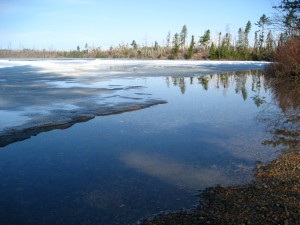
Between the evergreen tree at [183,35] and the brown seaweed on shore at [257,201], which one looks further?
the evergreen tree at [183,35]

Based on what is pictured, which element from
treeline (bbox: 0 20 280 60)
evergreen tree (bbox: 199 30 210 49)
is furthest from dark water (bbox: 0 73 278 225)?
evergreen tree (bbox: 199 30 210 49)

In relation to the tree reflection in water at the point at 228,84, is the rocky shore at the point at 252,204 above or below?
below

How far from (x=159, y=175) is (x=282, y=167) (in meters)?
2.35

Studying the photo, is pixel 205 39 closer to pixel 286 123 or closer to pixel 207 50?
pixel 207 50

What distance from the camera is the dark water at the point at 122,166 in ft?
15.2

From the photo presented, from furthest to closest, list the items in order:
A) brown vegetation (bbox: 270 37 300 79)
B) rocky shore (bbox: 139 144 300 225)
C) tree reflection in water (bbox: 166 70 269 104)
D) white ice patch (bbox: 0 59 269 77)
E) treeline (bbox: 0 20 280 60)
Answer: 1. treeline (bbox: 0 20 280 60)
2. white ice patch (bbox: 0 59 269 77)
3. brown vegetation (bbox: 270 37 300 79)
4. tree reflection in water (bbox: 166 70 269 104)
5. rocky shore (bbox: 139 144 300 225)

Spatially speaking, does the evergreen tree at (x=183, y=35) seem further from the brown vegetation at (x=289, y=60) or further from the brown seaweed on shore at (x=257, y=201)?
the brown seaweed on shore at (x=257, y=201)

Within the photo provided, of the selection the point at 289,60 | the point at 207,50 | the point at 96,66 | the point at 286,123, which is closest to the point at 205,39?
the point at 207,50

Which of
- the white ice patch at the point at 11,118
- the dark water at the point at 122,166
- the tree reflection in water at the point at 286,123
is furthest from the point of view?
the white ice patch at the point at 11,118

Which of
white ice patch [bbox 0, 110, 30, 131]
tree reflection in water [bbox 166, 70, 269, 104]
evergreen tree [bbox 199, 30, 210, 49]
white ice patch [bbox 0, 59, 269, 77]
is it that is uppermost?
evergreen tree [bbox 199, 30, 210, 49]

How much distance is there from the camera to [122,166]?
247 inches

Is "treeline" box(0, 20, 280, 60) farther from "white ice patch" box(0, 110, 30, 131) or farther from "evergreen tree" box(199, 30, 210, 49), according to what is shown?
"white ice patch" box(0, 110, 30, 131)

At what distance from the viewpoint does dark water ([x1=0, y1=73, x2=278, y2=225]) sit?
4.62 m

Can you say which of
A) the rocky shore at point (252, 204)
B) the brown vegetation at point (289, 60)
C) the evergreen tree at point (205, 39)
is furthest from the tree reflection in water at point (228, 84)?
the evergreen tree at point (205, 39)
